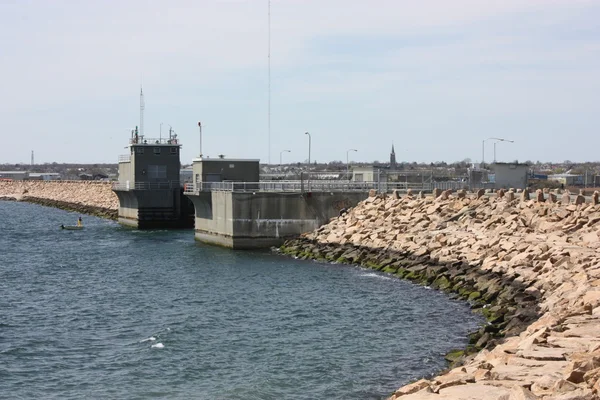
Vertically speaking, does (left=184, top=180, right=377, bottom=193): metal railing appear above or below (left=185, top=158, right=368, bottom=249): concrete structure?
above

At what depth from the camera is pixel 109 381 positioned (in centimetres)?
2230

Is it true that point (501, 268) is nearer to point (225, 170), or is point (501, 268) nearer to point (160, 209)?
point (225, 170)

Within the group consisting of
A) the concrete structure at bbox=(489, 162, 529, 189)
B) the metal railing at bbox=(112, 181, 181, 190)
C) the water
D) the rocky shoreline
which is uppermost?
the concrete structure at bbox=(489, 162, 529, 189)

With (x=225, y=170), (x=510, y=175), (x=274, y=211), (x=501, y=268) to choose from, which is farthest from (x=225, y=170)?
(x=501, y=268)

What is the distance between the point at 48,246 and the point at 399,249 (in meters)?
A: 27.6

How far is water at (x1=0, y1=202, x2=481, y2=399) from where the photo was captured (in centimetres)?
2209

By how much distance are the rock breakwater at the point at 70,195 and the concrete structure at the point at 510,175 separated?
131ft

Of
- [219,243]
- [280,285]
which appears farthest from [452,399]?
[219,243]

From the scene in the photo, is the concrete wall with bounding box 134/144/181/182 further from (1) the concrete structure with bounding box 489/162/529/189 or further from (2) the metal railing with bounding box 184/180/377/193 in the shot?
(1) the concrete structure with bounding box 489/162/529/189

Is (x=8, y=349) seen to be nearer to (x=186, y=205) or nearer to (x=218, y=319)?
(x=218, y=319)


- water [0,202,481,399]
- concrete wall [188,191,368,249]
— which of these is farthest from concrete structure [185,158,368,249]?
water [0,202,481,399]

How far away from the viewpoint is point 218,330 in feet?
93.4

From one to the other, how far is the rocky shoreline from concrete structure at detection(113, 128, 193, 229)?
22.8 meters

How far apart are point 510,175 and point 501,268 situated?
34234 millimetres
